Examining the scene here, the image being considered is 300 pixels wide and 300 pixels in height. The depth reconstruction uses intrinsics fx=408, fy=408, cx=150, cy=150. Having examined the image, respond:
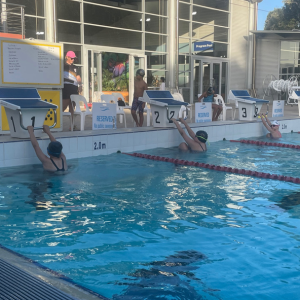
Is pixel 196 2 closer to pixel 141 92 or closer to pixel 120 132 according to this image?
pixel 141 92

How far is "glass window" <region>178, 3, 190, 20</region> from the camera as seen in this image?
1997 centimetres

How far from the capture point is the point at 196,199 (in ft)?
16.6

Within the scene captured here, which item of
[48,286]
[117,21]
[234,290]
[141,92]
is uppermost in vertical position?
[117,21]

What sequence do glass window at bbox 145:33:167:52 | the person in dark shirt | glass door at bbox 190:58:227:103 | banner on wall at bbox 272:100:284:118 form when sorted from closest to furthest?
the person in dark shirt
banner on wall at bbox 272:100:284:118
glass window at bbox 145:33:167:52
glass door at bbox 190:58:227:103

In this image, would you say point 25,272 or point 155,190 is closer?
point 25,272

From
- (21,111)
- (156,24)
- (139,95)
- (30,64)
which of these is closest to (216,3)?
(156,24)

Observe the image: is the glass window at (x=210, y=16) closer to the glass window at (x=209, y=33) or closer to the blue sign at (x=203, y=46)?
the glass window at (x=209, y=33)

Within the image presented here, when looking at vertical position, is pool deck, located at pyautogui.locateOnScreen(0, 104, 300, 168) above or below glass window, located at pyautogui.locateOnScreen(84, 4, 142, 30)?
below

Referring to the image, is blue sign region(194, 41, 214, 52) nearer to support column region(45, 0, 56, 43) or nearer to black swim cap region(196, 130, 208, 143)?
support column region(45, 0, 56, 43)

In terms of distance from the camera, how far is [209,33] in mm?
21406

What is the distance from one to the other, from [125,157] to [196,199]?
10.2ft

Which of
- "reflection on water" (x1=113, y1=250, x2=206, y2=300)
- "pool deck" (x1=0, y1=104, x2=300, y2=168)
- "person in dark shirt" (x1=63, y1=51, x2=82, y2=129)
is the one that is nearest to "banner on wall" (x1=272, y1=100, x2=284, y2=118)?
"pool deck" (x1=0, y1=104, x2=300, y2=168)

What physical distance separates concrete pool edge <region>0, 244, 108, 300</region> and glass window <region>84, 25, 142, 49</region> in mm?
14547

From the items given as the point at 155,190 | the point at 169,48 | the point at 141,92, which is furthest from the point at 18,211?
the point at 169,48
